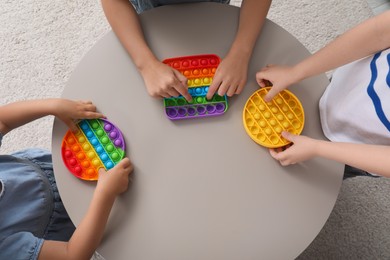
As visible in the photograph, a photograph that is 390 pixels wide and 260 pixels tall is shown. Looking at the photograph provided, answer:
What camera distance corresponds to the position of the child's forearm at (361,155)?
1.43 ft

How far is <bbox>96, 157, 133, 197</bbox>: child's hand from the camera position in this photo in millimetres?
479

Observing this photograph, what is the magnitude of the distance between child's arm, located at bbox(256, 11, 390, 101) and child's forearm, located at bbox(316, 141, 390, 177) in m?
0.11

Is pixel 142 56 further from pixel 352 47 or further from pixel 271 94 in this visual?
pixel 352 47

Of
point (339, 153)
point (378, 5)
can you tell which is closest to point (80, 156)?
point (339, 153)

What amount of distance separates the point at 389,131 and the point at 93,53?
0.47 m

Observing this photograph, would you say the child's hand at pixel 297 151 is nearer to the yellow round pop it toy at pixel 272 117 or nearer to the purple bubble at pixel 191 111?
the yellow round pop it toy at pixel 272 117

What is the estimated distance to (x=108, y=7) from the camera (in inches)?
22.4

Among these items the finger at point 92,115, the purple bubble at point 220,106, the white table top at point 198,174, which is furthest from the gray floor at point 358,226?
the finger at point 92,115

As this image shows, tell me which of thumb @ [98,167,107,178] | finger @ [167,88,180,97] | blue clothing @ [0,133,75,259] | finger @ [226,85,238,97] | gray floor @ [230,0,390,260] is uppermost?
finger @ [167,88,180,97]

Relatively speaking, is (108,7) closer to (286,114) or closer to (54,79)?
(286,114)

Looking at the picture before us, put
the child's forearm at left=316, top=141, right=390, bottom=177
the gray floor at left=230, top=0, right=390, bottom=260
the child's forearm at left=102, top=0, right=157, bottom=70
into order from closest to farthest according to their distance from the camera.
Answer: the child's forearm at left=316, top=141, right=390, bottom=177 < the child's forearm at left=102, top=0, right=157, bottom=70 < the gray floor at left=230, top=0, right=390, bottom=260

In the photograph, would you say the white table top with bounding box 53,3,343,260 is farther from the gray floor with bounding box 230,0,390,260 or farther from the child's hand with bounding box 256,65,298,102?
the gray floor with bounding box 230,0,390,260

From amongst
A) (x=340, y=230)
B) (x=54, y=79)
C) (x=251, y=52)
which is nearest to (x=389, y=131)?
(x=251, y=52)

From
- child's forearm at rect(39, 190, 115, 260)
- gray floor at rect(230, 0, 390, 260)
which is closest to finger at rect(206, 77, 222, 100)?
child's forearm at rect(39, 190, 115, 260)
